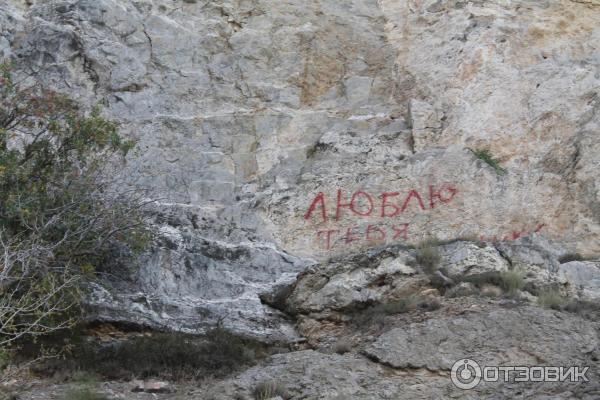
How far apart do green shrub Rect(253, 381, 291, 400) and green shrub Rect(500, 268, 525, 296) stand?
2.87 meters

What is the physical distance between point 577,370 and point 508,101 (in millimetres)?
4604

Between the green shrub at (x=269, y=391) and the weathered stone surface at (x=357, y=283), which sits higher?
the weathered stone surface at (x=357, y=283)

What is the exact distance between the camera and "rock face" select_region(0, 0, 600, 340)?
34.7ft

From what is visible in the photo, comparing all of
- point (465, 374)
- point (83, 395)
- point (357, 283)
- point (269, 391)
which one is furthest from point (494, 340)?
point (83, 395)

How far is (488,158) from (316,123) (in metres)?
2.56

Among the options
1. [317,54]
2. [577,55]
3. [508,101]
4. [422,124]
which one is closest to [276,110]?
[317,54]

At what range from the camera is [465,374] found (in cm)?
827

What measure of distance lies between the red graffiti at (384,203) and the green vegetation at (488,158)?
1.97 ft

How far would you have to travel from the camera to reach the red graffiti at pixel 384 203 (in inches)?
432

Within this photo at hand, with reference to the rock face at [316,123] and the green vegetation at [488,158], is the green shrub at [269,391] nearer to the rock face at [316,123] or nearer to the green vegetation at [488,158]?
the rock face at [316,123]

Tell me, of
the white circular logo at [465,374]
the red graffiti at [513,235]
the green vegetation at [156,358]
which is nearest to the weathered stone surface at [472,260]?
the red graffiti at [513,235]

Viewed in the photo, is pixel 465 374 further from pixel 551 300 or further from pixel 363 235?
pixel 363 235

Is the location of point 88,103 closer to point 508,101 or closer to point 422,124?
point 422,124

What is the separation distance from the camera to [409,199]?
435 inches
